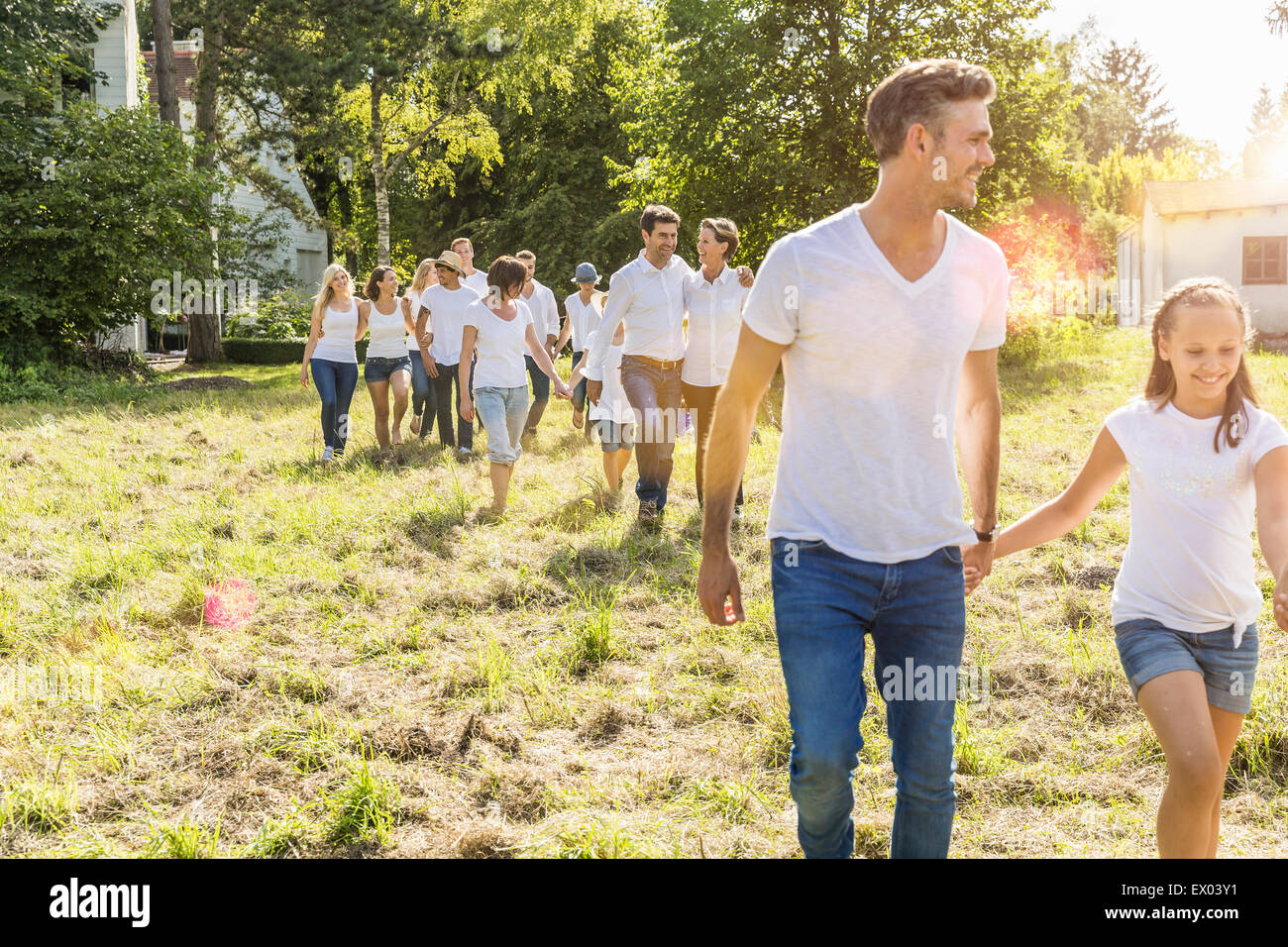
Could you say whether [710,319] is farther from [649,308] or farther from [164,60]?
[164,60]

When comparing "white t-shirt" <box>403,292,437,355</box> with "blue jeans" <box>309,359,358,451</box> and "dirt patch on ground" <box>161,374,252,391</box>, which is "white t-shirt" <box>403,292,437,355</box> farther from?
"dirt patch on ground" <box>161,374,252,391</box>

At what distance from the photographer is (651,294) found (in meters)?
8.45

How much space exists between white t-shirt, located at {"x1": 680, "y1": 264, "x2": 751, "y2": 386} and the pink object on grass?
3665mm

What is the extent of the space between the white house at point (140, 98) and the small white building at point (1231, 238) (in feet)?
78.8

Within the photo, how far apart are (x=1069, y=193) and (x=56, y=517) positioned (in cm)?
2426

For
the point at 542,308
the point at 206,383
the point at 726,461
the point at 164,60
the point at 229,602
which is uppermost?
the point at 164,60

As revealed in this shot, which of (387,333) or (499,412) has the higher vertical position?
(387,333)

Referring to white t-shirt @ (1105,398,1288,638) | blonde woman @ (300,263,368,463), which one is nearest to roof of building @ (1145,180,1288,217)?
blonde woman @ (300,263,368,463)

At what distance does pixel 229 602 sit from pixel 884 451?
511 cm

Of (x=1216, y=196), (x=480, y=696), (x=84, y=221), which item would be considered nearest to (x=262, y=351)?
(x=84, y=221)

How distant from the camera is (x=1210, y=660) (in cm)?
297

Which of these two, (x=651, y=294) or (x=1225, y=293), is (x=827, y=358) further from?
(x=651, y=294)

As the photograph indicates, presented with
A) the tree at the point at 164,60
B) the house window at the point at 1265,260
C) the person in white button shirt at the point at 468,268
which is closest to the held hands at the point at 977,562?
the person in white button shirt at the point at 468,268

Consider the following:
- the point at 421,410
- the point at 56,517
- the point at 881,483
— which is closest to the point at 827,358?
the point at 881,483
